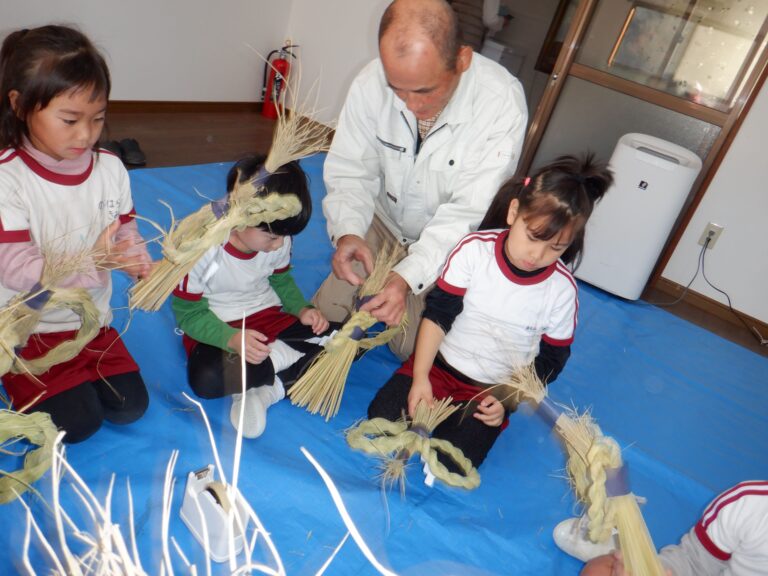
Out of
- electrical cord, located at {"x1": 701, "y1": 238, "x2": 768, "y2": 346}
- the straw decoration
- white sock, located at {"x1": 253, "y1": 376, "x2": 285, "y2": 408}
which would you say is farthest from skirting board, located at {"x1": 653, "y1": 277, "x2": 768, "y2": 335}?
the straw decoration

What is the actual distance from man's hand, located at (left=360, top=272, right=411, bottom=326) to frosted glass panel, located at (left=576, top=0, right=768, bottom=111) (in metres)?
2.69

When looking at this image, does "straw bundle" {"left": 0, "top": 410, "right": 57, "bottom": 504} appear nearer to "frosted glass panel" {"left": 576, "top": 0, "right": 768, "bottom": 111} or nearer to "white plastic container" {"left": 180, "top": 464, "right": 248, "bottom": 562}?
"white plastic container" {"left": 180, "top": 464, "right": 248, "bottom": 562}

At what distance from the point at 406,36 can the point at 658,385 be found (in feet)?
6.16

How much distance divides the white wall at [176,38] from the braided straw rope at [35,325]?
8.43 ft

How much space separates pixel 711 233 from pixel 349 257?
8.83 ft

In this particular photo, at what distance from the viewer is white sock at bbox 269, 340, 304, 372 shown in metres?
1.75

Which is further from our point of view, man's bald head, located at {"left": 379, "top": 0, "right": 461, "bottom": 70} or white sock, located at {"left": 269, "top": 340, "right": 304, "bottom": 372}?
white sock, located at {"left": 269, "top": 340, "right": 304, "bottom": 372}

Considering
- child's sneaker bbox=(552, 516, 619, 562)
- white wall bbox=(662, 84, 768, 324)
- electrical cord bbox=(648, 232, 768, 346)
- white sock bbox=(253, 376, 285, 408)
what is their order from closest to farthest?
child's sneaker bbox=(552, 516, 619, 562)
white sock bbox=(253, 376, 285, 408)
white wall bbox=(662, 84, 768, 324)
electrical cord bbox=(648, 232, 768, 346)

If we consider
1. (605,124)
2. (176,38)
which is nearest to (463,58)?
(605,124)

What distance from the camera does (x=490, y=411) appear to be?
159cm

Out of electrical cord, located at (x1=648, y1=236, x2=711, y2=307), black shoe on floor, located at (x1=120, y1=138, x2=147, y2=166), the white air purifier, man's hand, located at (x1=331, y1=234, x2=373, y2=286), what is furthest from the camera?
electrical cord, located at (x1=648, y1=236, x2=711, y2=307)

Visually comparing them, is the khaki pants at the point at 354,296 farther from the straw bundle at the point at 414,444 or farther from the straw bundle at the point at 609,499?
the straw bundle at the point at 609,499

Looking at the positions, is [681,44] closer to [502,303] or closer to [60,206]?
[502,303]

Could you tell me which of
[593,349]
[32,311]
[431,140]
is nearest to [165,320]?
[32,311]
